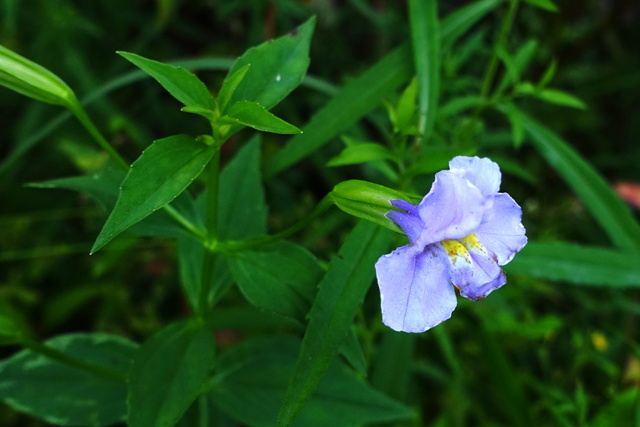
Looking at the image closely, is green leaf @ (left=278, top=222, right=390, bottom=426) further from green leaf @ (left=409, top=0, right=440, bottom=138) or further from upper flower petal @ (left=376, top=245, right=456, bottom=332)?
green leaf @ (left=409, top=0, right=440, bottom=138)

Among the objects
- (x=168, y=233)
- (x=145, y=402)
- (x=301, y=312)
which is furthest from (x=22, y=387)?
(x=301, y=312)

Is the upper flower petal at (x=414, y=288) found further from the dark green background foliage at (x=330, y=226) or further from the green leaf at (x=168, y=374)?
the green leaf at (x=168, y=374)

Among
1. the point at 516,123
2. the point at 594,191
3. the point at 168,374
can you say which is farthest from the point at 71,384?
the point at 594,191

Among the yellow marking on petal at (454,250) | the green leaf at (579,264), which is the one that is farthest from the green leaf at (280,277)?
the green leaf at (579,264)

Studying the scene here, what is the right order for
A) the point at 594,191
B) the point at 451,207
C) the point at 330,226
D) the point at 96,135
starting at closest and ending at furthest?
the point at 451,207
the point at 96,135
the point at 594,191
the point at 330,226

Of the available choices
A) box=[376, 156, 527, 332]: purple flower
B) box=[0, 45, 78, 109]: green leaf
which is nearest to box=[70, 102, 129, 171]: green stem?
→ box=[0, 45, 78, 109]: green leaf

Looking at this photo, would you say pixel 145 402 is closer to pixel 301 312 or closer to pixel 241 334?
pixel 301 312

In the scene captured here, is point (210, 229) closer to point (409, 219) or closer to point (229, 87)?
point (229, 87)

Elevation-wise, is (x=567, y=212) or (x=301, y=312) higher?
(x=301, y=312)
